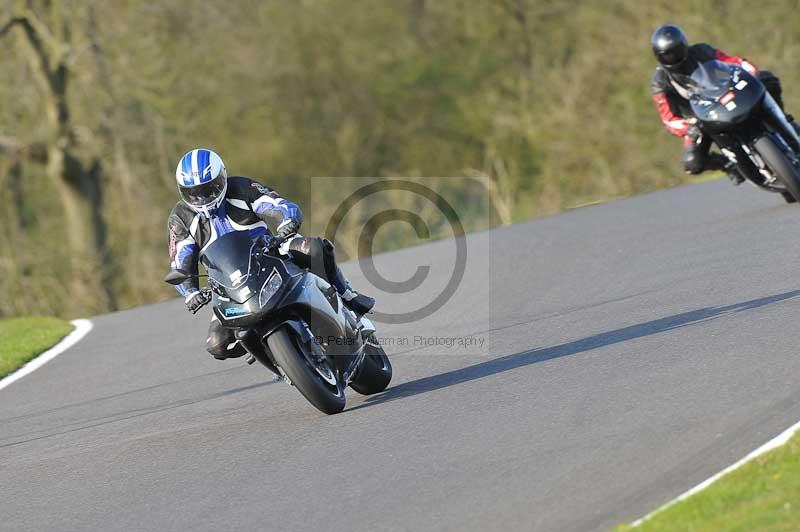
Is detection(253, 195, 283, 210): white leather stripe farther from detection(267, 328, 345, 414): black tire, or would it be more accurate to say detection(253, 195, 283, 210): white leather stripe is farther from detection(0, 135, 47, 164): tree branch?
detection(0, 135, 47, 164): tree branch

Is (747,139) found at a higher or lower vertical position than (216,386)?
higher

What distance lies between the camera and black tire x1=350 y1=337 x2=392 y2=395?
8.45 metres

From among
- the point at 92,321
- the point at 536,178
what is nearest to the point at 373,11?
the point at 536,178

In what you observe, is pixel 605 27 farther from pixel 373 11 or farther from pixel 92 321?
pixel 92 321

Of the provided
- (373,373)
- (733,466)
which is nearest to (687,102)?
(373,373)

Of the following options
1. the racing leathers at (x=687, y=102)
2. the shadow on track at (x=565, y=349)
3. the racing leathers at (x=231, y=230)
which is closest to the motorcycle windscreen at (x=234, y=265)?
the racing leathers at (x=231, y=230)

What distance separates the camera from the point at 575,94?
3050cm

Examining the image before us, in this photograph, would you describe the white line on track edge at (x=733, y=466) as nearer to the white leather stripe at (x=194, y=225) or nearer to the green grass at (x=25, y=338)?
the white leather stripe at (x=194, y=225)

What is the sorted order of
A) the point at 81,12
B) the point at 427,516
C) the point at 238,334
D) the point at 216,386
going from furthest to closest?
the point at 81,12 < the point at 216,386 < the point at 238,334 < the point at 427,516

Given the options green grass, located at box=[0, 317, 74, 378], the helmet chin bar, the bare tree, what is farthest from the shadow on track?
the bare tree

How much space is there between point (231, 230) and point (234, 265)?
36 cm

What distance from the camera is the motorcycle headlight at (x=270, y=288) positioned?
24.8ft

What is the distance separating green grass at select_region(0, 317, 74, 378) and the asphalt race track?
406mm

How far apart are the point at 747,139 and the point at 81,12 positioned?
65.4 ft
